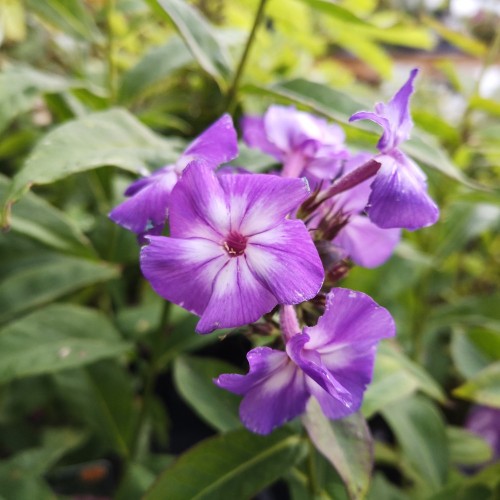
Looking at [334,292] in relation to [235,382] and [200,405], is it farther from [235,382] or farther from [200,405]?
[200,405]

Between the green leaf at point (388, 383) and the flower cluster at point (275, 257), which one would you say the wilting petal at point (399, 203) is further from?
the green leaf at point (388, 383)

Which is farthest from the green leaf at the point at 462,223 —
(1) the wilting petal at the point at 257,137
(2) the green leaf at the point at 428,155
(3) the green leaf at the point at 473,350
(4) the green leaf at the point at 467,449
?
(1) the wilting petal at the point at 257,137

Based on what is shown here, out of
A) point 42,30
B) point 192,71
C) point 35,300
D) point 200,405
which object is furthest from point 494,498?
point 42,30

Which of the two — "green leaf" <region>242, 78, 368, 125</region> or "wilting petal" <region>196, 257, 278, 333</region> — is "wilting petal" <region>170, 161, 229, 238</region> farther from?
"green leaf" <region>242, 78, 368, 125</region>

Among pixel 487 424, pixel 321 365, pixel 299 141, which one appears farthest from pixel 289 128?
pixel 487 424

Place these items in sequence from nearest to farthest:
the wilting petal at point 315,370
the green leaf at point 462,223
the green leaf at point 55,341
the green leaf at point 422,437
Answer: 1. the wilting petal at point 315,370
2. the green leaf at point 55,341
3. the green leaf at point 422,437
4. the green leaf at point 462,223

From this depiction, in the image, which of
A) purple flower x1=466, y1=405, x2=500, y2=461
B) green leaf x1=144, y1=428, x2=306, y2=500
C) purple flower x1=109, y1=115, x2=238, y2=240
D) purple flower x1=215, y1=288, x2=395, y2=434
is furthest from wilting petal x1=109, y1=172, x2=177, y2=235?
purple flower x1=466, y1=405, x2=500, y2=461
